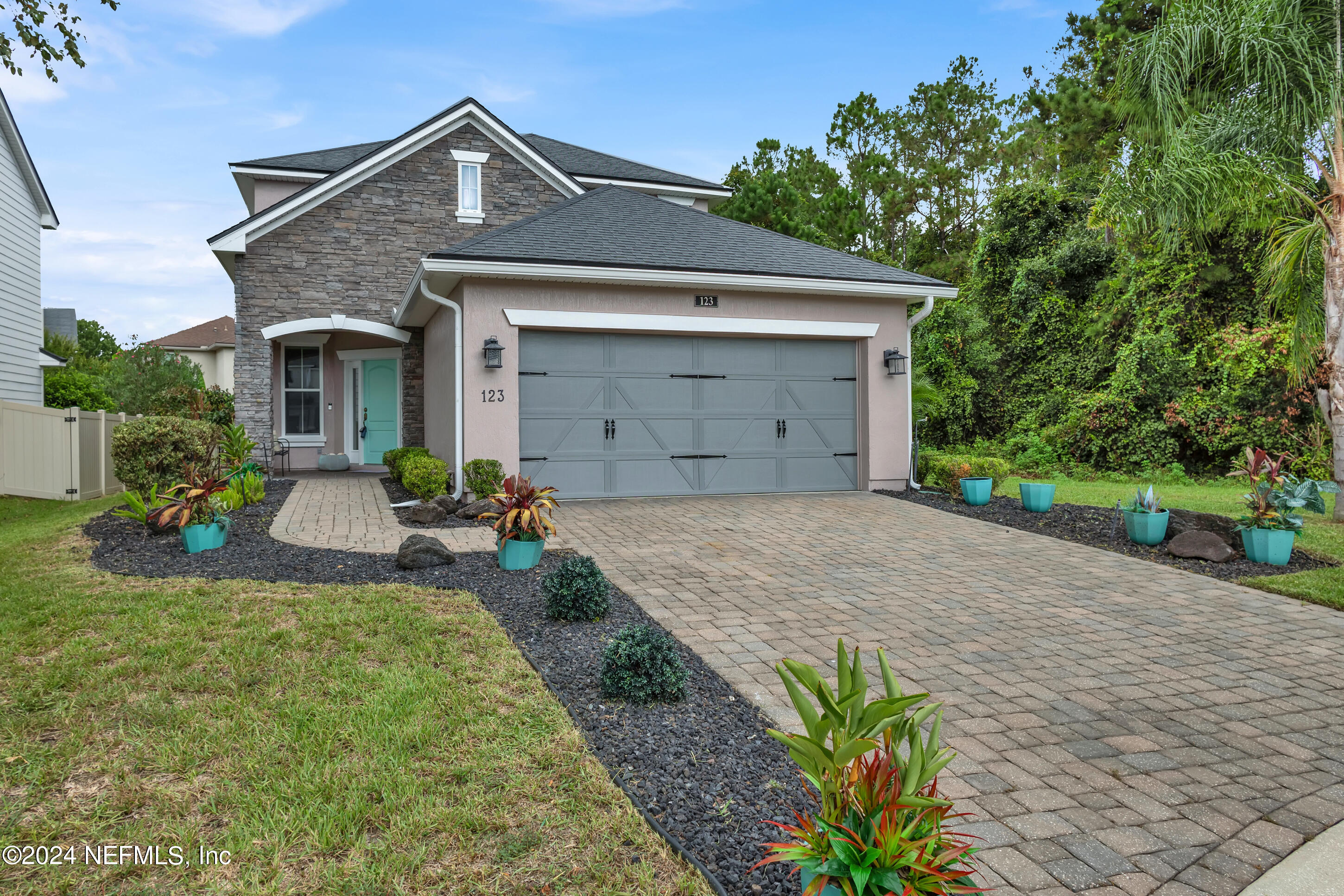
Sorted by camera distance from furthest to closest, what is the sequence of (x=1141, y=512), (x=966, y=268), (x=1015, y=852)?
(x=966, y=268) < (x=1141, y=512) < (x=1015, y=852)

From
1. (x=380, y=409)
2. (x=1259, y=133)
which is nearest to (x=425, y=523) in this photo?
(x=380, y=409)

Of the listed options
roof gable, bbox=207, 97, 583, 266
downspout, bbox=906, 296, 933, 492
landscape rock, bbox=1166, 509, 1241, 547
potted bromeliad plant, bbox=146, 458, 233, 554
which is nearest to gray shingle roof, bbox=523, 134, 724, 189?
roof gable, bbox=207, 97, 583, 266

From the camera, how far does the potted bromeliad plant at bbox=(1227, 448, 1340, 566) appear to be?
6.88m

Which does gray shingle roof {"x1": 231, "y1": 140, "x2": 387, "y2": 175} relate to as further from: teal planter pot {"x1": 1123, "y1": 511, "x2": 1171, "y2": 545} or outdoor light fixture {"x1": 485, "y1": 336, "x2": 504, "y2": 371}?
teal planter pot {"x1": 1123, "y1": 511, "x2": 1171, "y2": 545}

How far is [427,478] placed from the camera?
9555 mm

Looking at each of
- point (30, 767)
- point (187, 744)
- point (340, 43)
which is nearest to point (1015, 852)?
point (187, 744)

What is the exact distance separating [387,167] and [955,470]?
11.6 meters

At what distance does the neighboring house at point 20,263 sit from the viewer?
14.1m

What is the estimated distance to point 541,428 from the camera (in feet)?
33.3

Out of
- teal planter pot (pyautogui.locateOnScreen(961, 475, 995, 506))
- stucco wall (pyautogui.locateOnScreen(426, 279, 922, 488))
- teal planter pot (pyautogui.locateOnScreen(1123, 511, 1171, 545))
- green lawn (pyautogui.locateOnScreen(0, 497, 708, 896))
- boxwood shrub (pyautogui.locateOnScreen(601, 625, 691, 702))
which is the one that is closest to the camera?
green lawn (pyautogui.locateOnScreen(0, 497, 708, 896))

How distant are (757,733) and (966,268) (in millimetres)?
24283

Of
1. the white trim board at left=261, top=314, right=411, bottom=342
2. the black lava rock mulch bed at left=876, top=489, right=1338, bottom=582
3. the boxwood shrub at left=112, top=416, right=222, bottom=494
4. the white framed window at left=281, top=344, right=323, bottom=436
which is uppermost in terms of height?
the white trim board at left=261, top=314, right=411, bottom=342

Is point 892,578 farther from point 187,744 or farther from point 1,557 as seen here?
point 1,557

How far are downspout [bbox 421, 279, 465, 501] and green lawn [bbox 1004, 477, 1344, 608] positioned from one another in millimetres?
8172
